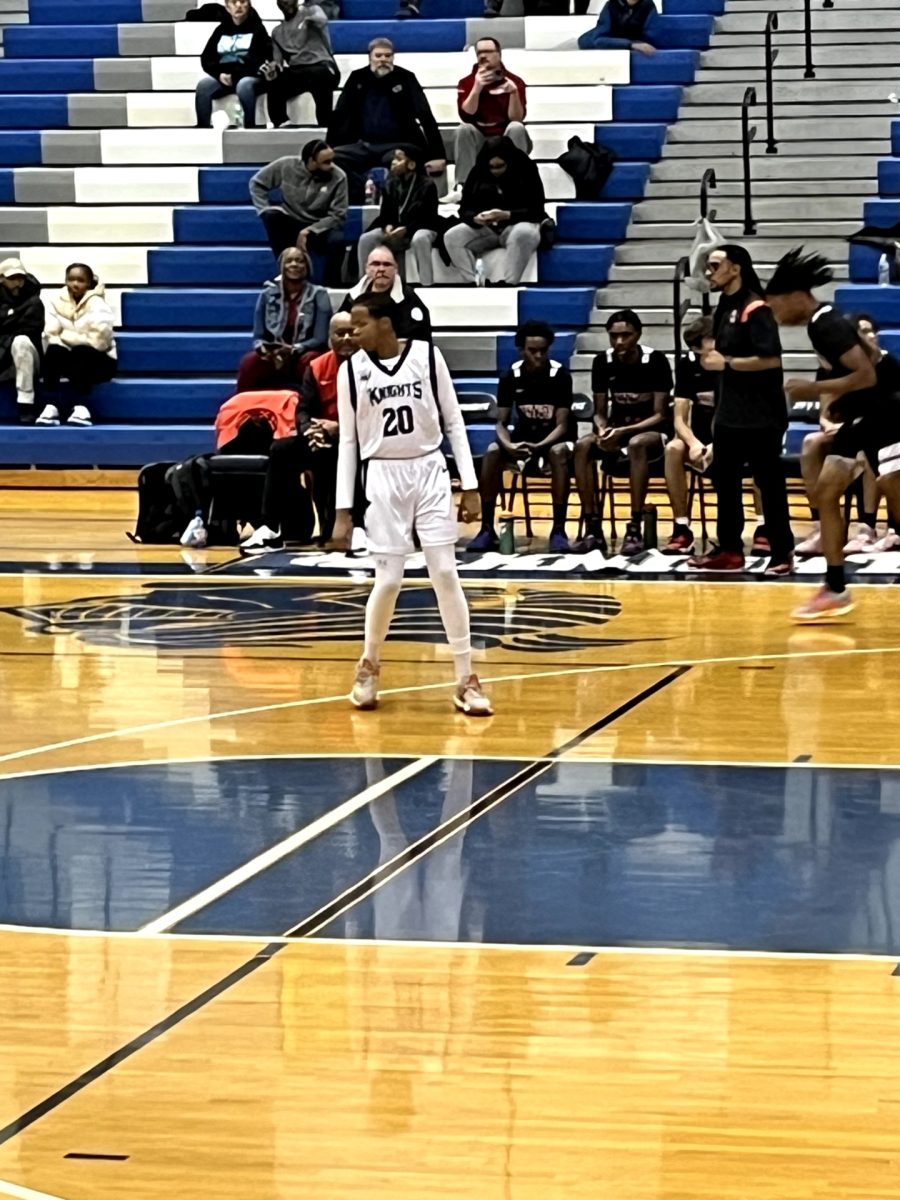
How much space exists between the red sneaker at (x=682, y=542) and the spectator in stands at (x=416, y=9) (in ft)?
26.2

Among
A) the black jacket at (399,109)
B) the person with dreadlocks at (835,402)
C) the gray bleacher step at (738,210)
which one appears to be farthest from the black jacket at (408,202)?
the person with dreadlocks at (835,402)

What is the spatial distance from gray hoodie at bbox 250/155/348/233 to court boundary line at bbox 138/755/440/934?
32.3 ft

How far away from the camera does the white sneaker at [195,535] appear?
13938mm

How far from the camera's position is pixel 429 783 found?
24.5ft

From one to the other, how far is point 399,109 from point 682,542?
19.6ft

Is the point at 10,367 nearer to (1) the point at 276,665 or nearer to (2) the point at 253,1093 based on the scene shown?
(1) the point at 276,665

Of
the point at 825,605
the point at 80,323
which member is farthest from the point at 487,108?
the point at 825,605

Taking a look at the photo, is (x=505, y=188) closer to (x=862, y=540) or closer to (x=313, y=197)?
(x=313, y=197)

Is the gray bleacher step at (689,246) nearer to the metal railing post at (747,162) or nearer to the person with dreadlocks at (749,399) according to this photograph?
the metal railing post at (747,162)

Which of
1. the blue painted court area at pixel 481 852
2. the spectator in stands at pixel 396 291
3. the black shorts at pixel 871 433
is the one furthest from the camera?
the spectator in stands at pixel 396 291

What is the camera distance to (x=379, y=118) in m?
17.9

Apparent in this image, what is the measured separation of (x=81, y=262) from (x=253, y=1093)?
14.0 metres

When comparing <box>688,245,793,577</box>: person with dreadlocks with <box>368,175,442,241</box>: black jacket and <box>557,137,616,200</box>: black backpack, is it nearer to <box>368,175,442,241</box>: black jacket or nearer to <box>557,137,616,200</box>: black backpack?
<box>368,175,442,241</box>: black jacket

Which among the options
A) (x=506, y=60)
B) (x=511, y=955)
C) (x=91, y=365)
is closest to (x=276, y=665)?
(x=511, y=955)
